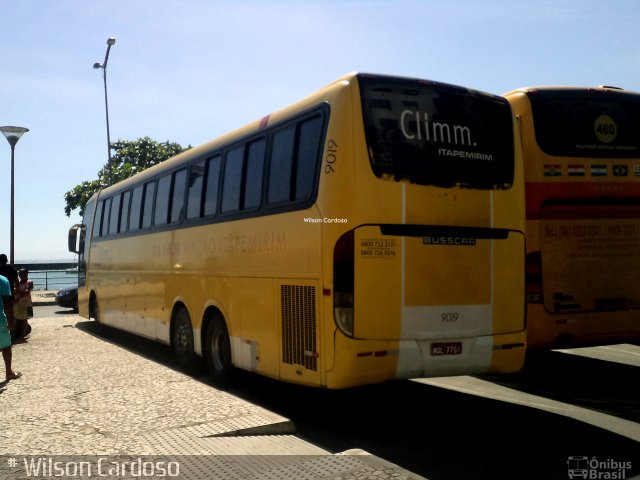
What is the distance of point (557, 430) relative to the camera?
20.6 feet

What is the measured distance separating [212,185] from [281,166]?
7.36 feet

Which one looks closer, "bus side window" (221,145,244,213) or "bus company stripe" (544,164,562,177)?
"bus company stripe" (544,164,562,177)

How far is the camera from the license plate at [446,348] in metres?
6.49

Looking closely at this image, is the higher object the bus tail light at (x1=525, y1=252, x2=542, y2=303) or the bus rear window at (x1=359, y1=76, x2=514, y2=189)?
the bus rear window at (x1=359, y1=76, x2=514, y2=189)

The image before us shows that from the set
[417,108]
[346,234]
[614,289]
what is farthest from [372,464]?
[614,289]

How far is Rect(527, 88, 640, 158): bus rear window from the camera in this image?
327 inches

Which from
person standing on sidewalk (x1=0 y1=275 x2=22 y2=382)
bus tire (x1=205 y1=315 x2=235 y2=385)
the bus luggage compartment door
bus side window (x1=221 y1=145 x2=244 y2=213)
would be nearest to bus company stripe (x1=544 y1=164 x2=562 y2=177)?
the bus luggage compartment door

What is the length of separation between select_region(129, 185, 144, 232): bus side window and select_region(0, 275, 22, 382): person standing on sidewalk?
399 centimetres

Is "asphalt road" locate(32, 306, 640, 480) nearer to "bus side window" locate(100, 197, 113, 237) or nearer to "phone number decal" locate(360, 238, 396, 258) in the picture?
"phone number decal" locate(360, 238, 396, 258)

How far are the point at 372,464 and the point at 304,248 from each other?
7.45 ft

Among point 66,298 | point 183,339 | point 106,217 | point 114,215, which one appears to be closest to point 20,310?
point 114,215

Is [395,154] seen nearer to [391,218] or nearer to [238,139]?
[391,218]

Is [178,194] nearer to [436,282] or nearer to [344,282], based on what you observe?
[344,282]

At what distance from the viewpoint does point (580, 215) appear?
27.2 feet
